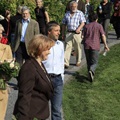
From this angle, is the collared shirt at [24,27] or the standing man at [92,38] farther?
the standing man at [92,38]

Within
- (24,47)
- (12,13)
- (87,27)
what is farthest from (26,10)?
(12,13)

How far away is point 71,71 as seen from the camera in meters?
11.8

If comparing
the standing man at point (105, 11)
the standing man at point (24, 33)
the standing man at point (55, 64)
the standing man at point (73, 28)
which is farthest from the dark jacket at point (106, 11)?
the standing man at point (55, 64)

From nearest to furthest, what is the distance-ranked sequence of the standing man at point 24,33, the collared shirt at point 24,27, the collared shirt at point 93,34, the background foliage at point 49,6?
the standing man at point 24,33 → the collared shirt at point 24,27 → the collared shirt at point 93,34 → the background foliage at point 49,6

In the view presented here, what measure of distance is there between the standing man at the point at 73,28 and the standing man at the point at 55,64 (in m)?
5.00

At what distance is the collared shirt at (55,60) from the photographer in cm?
674

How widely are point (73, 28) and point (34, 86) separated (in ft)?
23.2

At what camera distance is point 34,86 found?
4984 mm

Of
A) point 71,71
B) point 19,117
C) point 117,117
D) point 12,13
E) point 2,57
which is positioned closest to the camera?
point 19,117

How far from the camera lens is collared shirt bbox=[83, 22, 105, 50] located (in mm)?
10641

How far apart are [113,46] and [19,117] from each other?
10675 mm

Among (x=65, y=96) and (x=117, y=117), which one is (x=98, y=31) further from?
(x=117, y=117)

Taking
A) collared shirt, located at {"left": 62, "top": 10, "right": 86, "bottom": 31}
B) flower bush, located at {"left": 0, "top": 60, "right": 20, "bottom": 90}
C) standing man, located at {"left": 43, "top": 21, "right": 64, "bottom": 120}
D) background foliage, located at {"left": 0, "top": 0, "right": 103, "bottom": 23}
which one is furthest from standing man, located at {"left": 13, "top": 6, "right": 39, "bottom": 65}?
background foliage, located at {"left": 0, "top": 0, "right": 103, "bottom": 23}

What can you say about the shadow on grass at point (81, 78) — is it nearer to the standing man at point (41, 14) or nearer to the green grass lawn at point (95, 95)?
the green grass lawn at point (95, 95)
